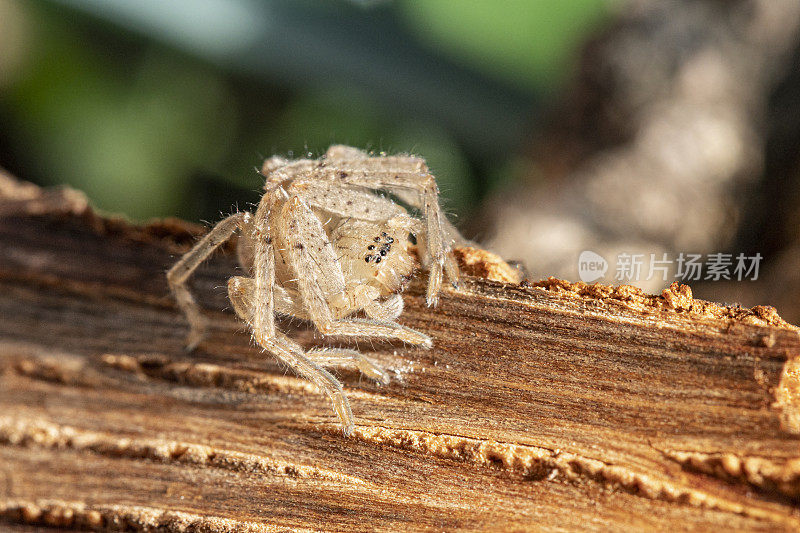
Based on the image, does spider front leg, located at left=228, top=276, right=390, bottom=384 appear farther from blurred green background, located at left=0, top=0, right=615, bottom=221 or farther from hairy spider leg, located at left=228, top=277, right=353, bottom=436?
blurred green background, located at left=0, top=0, right=615, bottom=221

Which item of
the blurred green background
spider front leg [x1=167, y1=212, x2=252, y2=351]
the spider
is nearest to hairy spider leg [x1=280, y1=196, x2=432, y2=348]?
the spider

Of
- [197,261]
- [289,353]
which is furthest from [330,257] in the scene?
[197,261]

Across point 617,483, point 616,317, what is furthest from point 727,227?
point 617,483

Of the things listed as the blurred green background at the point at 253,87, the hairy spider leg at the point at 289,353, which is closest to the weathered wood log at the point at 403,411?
the hairy spider leg at the point at 289,353

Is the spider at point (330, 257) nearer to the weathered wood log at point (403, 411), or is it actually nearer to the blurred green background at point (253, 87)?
the weathered wood log at point (403, 411)

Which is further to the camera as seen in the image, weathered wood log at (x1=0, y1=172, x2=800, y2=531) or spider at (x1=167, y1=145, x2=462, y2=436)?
spider at (x1=167, y1=145, x2=462, y2=436)

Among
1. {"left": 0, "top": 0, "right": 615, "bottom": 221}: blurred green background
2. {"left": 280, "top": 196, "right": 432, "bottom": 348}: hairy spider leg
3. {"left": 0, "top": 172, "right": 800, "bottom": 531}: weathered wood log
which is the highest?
{"left": 0, "top": 0, "right": 615, "bottom": 221}: blurred green background

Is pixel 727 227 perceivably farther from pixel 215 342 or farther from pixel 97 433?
pixel 97 433

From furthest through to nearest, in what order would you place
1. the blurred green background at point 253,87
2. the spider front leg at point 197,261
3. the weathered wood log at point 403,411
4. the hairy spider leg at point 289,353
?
the blurred green background at point 253,87 → the spider front leg at point 197,261 → the hairy spider leg at point 289,353 → the weathered wood log at point 403,411
